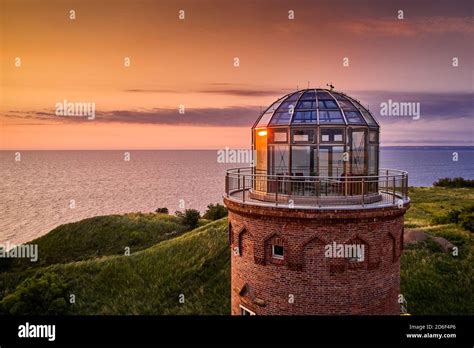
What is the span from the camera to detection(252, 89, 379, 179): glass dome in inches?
456

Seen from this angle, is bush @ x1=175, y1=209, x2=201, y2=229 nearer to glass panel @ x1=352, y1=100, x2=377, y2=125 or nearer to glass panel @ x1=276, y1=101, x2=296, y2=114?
glass panel @ x1=276, y1=101, x2=296, y2=114

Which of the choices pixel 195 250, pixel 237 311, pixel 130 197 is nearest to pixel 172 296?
pixel 195 250

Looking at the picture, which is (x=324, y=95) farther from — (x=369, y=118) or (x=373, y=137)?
(x=373, y=137)

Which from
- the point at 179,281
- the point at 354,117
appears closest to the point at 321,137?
the point at 354,117

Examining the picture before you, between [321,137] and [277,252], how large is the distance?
11.6 ft

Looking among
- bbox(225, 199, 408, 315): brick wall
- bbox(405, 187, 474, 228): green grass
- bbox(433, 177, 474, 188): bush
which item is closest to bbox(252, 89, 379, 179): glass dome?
bbox(225, 199, 408, 315): brick wall

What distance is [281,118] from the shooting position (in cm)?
1207

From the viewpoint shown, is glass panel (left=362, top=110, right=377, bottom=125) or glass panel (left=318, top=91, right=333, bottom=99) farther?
glass panel (left=362, top=110, right=377, bottom=125)

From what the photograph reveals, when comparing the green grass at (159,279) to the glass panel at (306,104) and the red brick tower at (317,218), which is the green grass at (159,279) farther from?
the glass panel at (306,104)

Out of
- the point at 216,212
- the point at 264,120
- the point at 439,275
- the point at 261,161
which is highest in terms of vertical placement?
the point at 264,120

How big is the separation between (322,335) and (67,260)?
30.9 meters

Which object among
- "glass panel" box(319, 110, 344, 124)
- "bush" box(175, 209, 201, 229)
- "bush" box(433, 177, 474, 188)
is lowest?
"bush" box(175, 209, 201, 229)

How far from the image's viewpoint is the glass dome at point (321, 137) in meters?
11.6

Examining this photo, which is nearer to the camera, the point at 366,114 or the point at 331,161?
the point at 331,161
